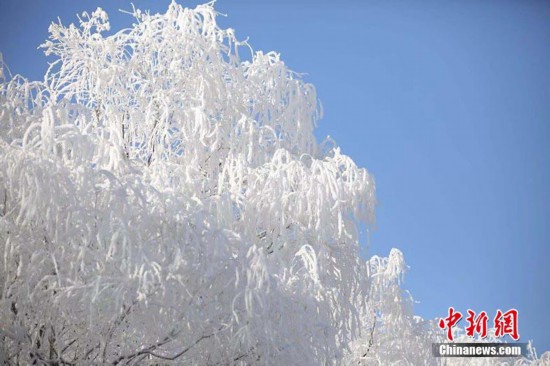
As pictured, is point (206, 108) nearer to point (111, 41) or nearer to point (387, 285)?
point (111, 41)

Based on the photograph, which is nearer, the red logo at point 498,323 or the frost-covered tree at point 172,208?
the frost-covered tree at point 172,208

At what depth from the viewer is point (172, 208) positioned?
13.9ft

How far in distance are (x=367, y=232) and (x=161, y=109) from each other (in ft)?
6.45

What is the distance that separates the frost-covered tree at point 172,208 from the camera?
3.99 m

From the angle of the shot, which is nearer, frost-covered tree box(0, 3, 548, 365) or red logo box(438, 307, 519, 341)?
frost-covered tree box(0, 3, 548, 365)

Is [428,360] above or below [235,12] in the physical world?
below

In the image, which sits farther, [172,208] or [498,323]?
[498,323]

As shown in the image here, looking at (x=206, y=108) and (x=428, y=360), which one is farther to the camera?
(x=428, y=360)

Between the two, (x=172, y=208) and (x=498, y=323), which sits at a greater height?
(x=498, y=323)

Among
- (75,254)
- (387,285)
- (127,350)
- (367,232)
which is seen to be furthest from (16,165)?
(387,285)

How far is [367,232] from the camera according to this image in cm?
573

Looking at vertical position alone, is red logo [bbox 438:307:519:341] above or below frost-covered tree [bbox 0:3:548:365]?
above

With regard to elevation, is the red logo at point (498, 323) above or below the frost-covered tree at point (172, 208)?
above

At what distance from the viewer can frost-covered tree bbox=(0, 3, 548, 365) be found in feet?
13.1
